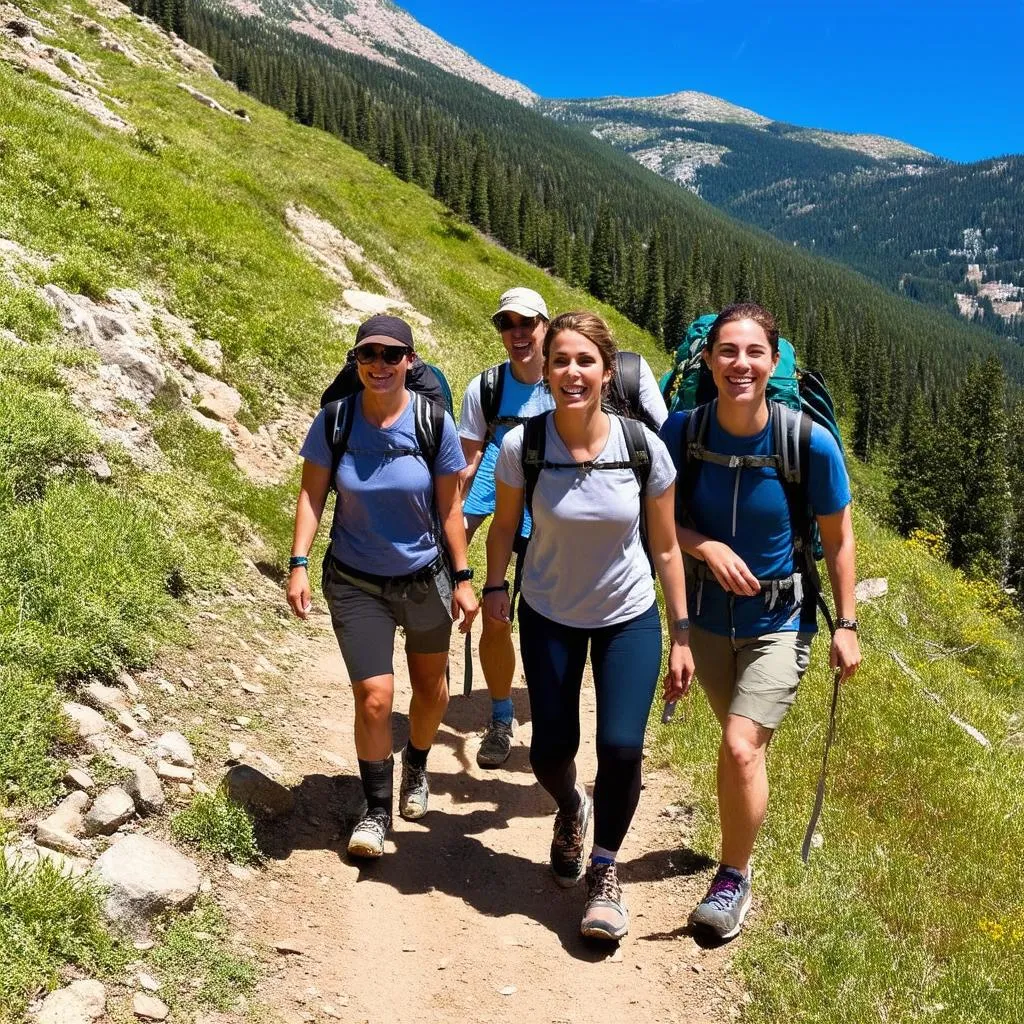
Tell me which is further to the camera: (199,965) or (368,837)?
(368,837)

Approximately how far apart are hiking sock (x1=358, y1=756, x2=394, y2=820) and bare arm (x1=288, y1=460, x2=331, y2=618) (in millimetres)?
911

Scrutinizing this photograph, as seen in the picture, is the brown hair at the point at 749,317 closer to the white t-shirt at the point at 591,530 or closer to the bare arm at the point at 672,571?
the white t-shirt at the point at 591,530

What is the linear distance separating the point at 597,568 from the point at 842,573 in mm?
1213

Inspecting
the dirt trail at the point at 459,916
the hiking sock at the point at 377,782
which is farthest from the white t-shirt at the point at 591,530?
the dirt trail at the point at 459,916

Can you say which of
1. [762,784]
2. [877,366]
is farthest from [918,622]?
[877,366]

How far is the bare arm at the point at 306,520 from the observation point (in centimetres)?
439

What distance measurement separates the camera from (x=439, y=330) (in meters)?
20.5

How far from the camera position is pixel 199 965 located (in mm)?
3381

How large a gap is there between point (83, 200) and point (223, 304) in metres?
2.28

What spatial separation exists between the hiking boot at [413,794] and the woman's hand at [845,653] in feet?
8.14

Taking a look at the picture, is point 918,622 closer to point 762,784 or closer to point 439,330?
point 762,784

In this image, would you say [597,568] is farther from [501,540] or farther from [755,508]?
[755,508]

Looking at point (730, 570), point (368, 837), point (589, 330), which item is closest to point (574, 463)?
point (589, 330)

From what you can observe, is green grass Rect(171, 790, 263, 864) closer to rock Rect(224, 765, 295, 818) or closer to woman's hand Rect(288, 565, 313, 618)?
rock Rect(224, 765, 295, 818)
